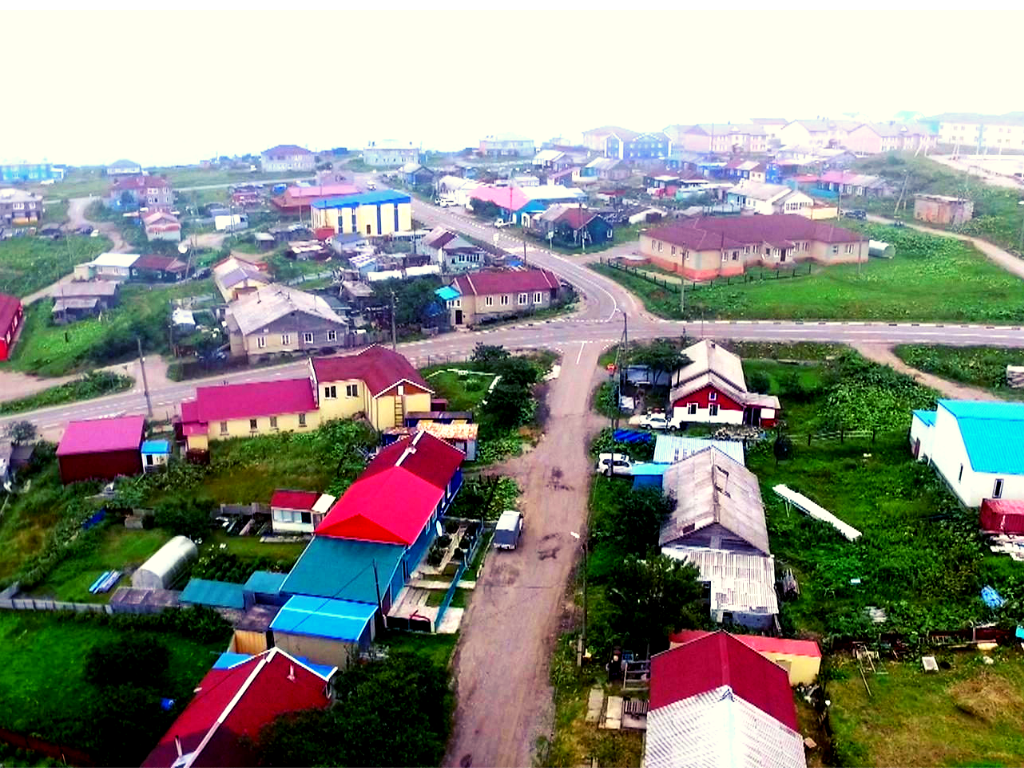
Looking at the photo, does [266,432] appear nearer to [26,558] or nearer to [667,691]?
[26,558]

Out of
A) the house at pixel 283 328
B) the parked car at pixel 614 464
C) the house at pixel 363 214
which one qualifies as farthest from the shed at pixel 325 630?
the house at pixel 363 214

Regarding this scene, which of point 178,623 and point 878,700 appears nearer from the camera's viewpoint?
point 878,700

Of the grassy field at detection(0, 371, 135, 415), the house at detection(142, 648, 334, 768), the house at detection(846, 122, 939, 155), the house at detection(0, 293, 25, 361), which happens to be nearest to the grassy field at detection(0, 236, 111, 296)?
the house at detection(0, 293, 25, 361)

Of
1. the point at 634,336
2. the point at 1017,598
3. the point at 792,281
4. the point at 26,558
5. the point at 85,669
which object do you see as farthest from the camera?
the point at 792,281

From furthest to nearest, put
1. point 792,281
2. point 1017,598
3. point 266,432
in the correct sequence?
point 792,281 < point 266,432 < point 1017,598

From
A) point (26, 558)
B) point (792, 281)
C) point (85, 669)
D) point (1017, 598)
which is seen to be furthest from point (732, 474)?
point (792, 281)

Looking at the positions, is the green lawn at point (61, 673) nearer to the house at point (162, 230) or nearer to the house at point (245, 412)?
the house at point (245, 412)
